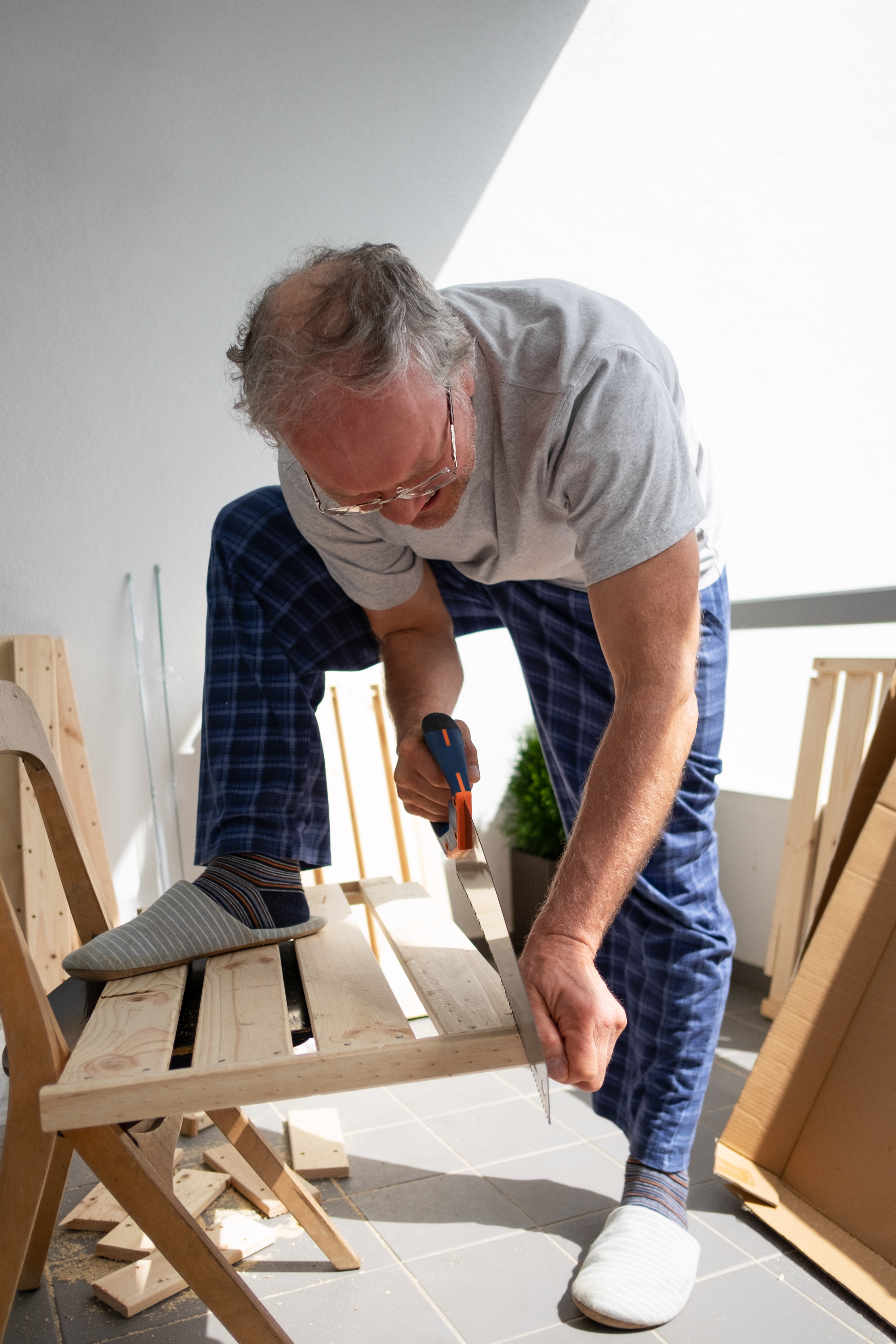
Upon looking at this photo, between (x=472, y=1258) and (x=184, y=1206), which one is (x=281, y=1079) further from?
(x=472, y=1258)

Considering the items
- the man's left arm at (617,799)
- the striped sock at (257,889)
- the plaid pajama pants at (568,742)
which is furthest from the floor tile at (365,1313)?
the man's left arm at (617,799)

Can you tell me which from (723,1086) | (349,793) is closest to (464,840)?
(723,1086)

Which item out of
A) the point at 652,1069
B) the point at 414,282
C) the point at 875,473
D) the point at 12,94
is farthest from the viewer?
the point at 875,473

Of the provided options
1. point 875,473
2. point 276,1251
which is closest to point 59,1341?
point 276,1251

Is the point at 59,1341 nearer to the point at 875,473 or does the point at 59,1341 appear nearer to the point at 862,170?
the point at 875,473

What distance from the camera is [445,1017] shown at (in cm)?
102

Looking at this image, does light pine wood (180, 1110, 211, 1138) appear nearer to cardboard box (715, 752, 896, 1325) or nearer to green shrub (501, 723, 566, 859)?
cardboard box (715, 752, 896, 1325)

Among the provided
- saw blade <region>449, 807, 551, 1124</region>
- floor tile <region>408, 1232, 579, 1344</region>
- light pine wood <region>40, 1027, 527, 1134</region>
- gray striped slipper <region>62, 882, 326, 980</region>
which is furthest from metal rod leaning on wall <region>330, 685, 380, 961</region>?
light pine wood <region>40, 1027, 527, 1134</region>

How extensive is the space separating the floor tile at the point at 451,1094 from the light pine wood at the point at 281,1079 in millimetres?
1512

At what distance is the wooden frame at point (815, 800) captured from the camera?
103 inches

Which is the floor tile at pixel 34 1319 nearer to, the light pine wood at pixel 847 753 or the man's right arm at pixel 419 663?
the man's right arm at pixel 419 663

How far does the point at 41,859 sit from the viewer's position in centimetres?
262

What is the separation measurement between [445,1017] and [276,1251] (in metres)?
1.08

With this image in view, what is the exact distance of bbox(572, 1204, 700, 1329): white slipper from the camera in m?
1.53
